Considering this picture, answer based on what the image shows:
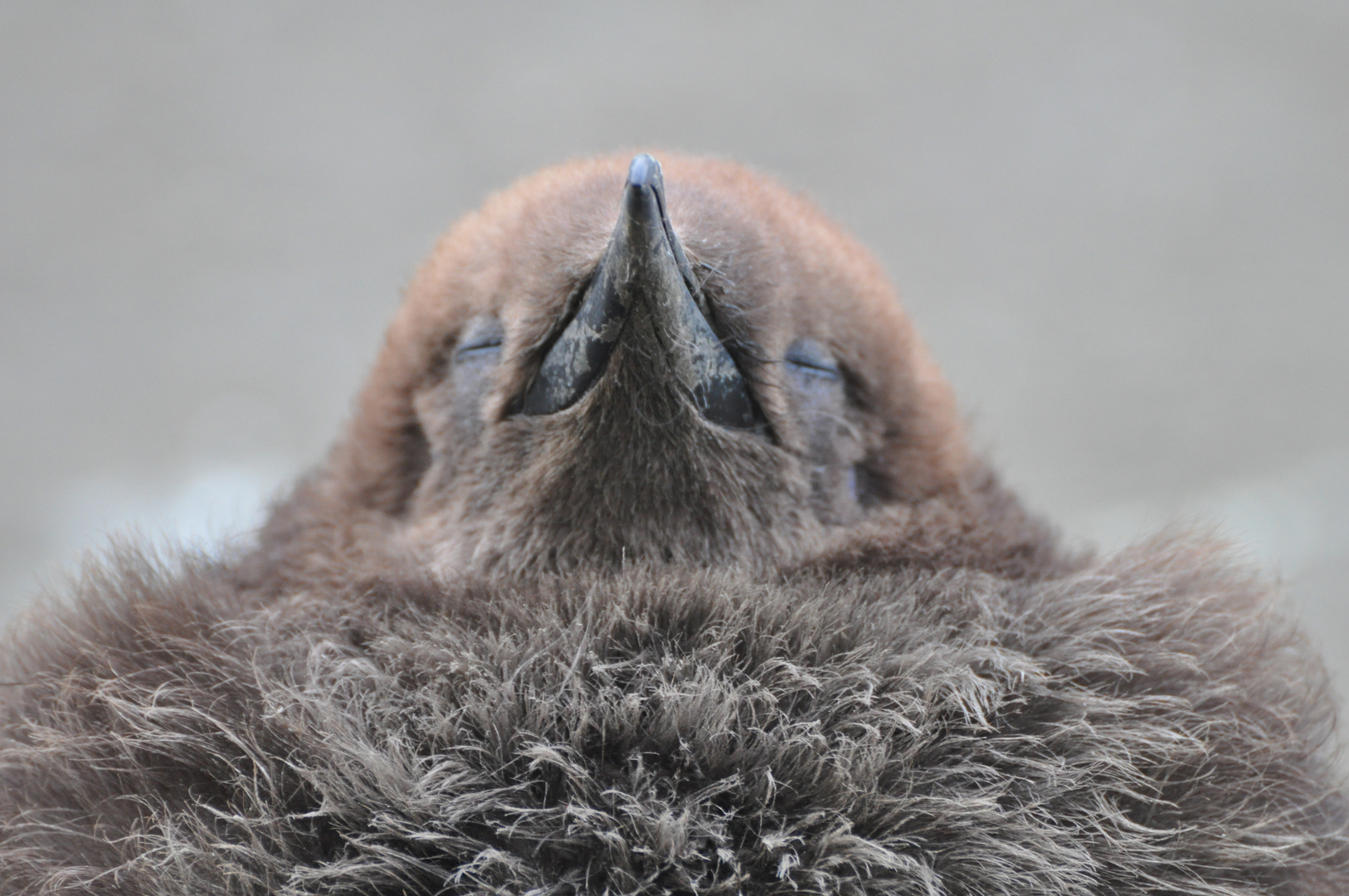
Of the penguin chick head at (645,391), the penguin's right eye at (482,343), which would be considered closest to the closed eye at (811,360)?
the penguin chick head at (645,391)

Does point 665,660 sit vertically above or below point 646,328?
below

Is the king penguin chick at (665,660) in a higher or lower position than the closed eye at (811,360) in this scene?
lower

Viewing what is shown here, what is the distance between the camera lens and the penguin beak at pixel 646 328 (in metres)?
0.58

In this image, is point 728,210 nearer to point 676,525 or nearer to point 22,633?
point 676,525

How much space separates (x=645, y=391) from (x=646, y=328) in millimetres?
38

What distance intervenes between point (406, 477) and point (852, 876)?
1.35 ft

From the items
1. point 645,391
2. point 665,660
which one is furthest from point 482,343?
point 665,660

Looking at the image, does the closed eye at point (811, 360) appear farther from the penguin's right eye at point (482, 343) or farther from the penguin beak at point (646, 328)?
the penguin's right eye at point (482, 343)

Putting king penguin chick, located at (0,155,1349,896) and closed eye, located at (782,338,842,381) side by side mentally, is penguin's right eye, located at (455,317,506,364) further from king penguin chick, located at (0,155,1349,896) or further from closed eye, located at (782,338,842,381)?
closed eye, located at (782,338,842,381)

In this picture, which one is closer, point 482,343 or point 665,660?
point 665,660

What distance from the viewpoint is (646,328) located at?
61 centimetres

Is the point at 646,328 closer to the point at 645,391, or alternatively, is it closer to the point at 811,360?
the point at 645,391

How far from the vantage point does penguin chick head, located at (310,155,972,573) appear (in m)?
0.63

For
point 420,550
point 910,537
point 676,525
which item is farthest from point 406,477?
point 910,537
